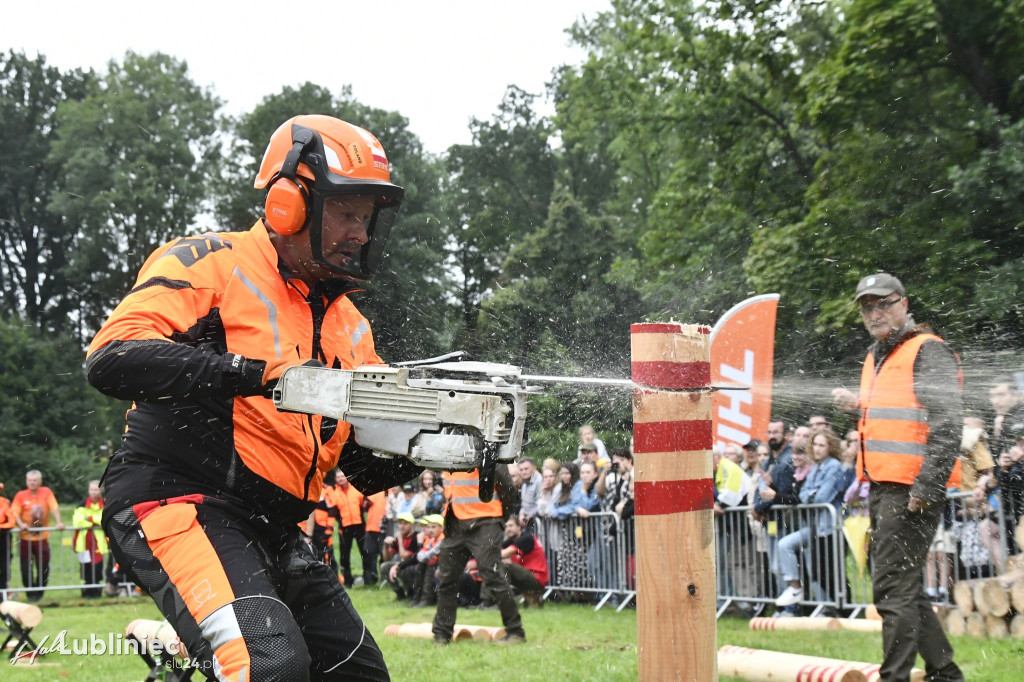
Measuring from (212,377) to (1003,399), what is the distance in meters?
6.73

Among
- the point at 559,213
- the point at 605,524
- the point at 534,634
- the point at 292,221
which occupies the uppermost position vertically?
the point at 559,213

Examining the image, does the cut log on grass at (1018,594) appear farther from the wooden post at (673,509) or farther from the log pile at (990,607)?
the wooden post at (673,509)

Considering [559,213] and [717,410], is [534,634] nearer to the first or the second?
[717,410]

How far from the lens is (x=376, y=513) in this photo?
16719 millimetres

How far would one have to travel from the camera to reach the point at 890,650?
5.04 metres

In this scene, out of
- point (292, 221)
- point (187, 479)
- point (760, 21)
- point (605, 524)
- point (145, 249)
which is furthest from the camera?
point (145, 249)

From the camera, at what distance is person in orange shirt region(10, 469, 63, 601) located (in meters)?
15.2

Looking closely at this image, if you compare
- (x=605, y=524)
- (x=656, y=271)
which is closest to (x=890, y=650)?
(x=605, y=524)

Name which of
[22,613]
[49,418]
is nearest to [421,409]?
[22,613]

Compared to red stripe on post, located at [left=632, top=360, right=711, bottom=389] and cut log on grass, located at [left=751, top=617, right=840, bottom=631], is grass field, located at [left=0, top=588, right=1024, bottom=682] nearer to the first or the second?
cut log on grass, located at [left=751, top=617, right=840, bottom=631]

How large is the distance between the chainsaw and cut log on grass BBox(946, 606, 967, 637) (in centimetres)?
582

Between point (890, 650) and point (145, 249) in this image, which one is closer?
point (890, 650)

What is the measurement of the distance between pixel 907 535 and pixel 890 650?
584 mm

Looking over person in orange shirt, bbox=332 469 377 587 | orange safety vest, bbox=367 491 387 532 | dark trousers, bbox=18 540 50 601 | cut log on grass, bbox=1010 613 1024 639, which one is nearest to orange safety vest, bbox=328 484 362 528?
person in orange shirt, bbox=332 469 377 587
